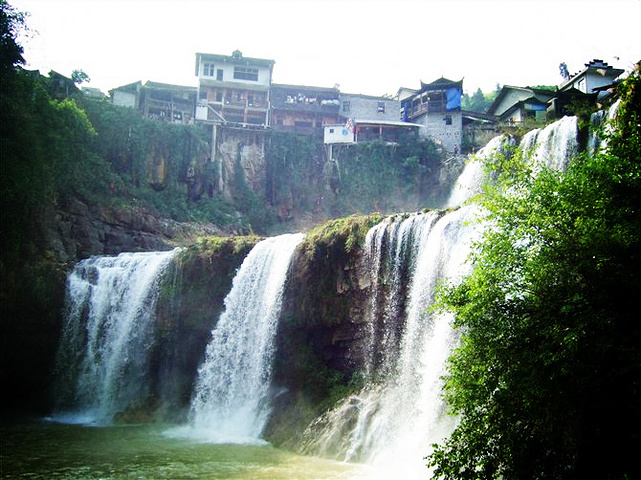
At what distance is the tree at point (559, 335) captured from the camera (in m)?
9.32

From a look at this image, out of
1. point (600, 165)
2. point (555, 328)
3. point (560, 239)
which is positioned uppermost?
point (600, 165)

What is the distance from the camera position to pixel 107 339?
2775 centimetres

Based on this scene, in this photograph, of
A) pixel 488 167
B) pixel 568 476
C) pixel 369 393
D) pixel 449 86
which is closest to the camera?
pixel 568 476

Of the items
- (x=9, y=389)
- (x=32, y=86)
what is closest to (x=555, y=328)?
(x=9, y=389)

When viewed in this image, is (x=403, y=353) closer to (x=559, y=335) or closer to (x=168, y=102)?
(x=559, y=335)

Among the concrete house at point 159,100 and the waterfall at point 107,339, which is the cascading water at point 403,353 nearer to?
the waterfall at point 107,339

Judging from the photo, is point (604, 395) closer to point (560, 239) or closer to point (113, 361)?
point (560, 239)

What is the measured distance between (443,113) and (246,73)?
1821cm

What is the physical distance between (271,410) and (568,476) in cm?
1374

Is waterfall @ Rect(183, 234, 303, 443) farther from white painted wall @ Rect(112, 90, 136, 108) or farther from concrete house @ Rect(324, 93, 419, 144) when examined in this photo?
→ white painted wall @ Rect(112, 90, 136, 108)

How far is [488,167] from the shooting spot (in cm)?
1262

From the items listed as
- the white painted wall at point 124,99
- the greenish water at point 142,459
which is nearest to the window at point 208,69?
the white painted wall at point 124,99

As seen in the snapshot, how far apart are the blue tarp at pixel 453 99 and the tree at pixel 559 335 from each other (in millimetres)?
39496

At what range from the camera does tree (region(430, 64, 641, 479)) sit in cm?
932
